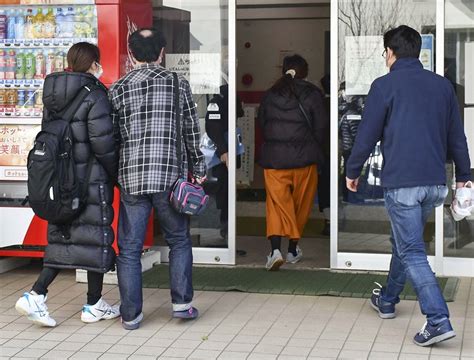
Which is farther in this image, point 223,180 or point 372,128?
point 223,180

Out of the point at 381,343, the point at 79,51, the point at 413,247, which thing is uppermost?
the point at 79,51

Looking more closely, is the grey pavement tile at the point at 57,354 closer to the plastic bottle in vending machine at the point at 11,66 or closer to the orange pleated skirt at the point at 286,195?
the orange pleated skirt at the point at 286,195

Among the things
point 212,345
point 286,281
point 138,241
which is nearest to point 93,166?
point 138,241

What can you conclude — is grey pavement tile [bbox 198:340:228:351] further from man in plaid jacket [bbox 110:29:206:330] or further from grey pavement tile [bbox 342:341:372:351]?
grey pavement tile [bbox 342:341:372:351]

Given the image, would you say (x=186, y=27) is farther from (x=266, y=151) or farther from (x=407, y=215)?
(x=407, y=215)

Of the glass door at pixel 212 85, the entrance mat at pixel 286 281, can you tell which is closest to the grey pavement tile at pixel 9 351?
the entrance mat at pixel 286 281

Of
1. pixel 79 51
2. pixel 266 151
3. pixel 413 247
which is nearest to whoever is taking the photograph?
pixel 413 247

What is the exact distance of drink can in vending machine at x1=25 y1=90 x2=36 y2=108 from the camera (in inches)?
300

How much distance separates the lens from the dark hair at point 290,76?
7814 millimetres

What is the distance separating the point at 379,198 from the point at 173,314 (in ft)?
7.43

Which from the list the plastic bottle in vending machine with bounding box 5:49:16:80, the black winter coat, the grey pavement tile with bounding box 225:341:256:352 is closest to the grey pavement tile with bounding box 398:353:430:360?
the grey pavement tile with bounding box 225:341:256:352

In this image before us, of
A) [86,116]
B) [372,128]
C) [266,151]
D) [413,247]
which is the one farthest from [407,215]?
[266,151]

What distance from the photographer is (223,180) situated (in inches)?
313

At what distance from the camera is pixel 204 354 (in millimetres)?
5383
